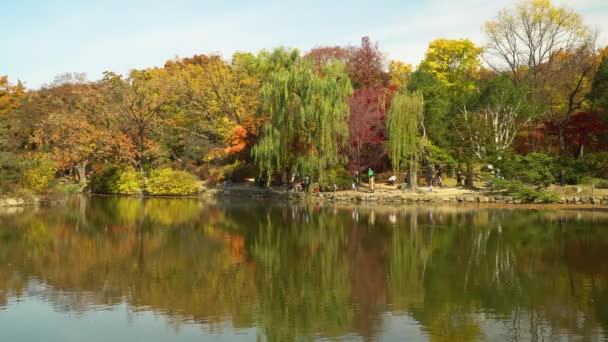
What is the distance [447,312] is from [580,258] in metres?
6.44

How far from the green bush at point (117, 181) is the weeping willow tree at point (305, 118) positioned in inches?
424

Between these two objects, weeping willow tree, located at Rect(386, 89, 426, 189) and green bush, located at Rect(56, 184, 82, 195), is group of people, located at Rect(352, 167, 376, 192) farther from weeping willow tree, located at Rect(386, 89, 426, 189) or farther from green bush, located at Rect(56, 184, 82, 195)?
green bush, located at Rect(56, 184, 82, 195)

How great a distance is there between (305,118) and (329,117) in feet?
4.12

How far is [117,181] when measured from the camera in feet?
130

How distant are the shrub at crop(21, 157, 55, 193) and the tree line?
0.25 ft

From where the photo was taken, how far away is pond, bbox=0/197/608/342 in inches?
358

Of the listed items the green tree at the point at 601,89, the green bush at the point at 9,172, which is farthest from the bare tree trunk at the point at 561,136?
the green bush at the point at 9,172

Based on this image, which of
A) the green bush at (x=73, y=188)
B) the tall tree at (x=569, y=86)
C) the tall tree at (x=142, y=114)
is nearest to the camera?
the tall tree at (x=569, y=86)

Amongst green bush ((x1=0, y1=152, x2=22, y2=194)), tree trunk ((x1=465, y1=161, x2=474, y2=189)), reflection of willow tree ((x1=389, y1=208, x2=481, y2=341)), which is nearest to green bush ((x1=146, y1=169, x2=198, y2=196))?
green bush ((x1=0, y1=152, x2=22, y2=194))

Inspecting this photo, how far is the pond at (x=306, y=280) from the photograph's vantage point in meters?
9.09

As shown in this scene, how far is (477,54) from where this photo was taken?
45156 millimetres

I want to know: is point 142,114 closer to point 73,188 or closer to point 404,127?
point 73,188

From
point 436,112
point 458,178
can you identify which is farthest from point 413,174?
point 436,112

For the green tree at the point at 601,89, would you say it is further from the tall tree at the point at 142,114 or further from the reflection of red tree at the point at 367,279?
the tall tree at the point at 142,114
